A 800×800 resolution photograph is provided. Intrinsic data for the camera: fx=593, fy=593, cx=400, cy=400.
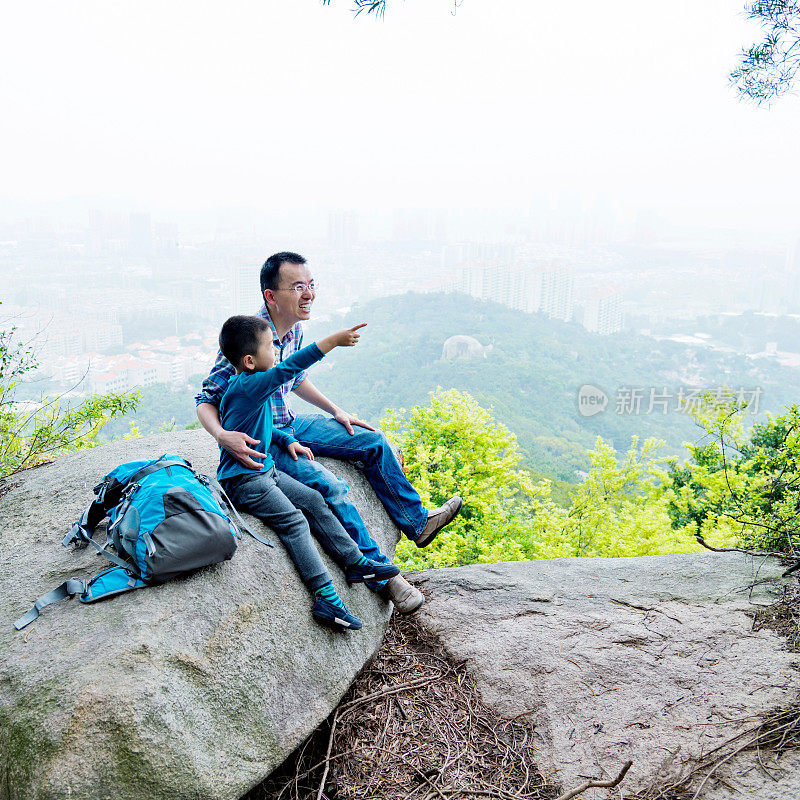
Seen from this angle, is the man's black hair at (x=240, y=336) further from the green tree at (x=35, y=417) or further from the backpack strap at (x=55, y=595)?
the green tree at (x=35, y=417)

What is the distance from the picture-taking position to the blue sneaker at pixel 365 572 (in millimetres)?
3174

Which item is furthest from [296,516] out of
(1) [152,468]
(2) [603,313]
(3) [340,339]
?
(2) [603,313]

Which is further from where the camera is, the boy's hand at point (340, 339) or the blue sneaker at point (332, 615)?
the blue sneaker at point (332, 615)

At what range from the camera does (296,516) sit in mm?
2992

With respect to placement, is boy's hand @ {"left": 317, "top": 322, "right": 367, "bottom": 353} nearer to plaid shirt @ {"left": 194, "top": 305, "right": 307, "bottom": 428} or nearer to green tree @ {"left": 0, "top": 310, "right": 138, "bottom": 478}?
plaid shirt @ {"left": 194, "top": 305, "right": 307, "bottom": 428}

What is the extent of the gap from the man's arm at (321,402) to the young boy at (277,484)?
26.1 inches

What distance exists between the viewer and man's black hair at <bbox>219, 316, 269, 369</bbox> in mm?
2859

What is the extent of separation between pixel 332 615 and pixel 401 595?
713mm

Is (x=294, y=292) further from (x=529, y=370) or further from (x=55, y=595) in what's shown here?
(x=529, y=370)

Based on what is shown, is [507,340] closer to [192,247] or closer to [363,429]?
[192,247]

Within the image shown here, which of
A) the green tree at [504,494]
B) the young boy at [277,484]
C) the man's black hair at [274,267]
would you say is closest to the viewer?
the young boy at [277,484]

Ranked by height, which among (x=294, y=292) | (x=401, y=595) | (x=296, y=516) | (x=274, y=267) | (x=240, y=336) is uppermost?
(x=274, y=267)

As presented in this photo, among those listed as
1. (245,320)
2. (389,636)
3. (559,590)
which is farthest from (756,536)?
(245,320)

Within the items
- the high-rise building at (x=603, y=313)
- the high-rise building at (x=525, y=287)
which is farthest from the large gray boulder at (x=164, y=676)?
the high-rise building at (x=603, y=313)
